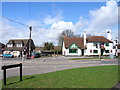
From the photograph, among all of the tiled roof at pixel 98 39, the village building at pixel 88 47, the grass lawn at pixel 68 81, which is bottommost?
the grass lawn at pixel 68 81

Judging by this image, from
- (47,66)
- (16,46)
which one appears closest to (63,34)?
Result: (16,46)

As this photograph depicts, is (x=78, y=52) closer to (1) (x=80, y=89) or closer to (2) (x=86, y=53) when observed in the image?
(2) (x=86, y=53)

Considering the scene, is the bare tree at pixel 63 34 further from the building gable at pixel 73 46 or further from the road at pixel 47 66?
the road at pixel 47 66

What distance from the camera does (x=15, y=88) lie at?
638cm

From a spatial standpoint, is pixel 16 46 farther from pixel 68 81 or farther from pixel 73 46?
pixel 68 81

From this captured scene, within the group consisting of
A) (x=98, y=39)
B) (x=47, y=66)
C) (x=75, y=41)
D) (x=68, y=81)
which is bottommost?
(x=47, y=66)

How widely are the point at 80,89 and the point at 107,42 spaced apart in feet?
170

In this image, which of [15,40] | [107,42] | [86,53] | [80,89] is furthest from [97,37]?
[80,89]

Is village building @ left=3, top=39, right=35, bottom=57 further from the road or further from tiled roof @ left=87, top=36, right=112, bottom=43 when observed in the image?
the road

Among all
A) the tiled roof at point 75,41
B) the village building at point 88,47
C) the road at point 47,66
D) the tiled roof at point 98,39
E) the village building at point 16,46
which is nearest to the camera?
the road at point 47,66

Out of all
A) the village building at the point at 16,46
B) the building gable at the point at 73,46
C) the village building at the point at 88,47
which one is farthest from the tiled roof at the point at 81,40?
the village building at the point at 16,46

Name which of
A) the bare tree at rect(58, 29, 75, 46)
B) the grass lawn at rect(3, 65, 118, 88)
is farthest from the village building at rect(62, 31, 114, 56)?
the grass lawn at rect(3, 65, 118, 88)

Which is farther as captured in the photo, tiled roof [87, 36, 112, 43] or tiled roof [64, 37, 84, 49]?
tiled roof [64, 37, 84, 49]

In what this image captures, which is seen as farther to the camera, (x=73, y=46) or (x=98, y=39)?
(x=98, y=39)
